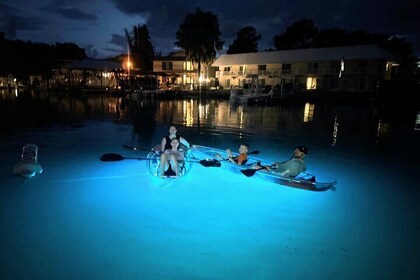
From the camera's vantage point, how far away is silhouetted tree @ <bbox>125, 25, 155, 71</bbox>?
62750mm

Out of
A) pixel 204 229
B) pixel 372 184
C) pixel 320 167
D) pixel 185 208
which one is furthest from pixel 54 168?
pixel 372 184

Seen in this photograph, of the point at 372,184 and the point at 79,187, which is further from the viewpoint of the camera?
the point at 372,184

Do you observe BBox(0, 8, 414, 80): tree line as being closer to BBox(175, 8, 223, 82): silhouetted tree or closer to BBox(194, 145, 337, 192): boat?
BBox(175, 8, 223, 82): silhouetted tree

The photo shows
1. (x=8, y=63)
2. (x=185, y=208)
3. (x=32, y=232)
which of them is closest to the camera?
(x=32, y=232)

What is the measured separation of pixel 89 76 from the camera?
2263 inches

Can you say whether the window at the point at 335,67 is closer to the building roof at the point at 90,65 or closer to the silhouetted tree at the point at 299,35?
the silhouetted tree at the point at 299,35

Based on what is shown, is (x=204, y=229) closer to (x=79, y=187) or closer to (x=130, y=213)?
(x=130, y=213)

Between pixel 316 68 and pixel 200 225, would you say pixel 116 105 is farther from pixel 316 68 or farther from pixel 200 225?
pixel 316 68

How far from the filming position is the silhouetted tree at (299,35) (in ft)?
216

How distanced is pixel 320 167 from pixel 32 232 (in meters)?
9.36

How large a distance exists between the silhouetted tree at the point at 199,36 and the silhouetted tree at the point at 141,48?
43.4ft

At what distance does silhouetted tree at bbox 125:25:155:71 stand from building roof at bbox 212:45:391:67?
1543cm

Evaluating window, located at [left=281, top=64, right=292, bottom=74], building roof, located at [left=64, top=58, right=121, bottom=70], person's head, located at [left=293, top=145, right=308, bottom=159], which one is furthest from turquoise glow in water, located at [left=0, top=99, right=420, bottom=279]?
window, located at [left=281, top=64, right=292, bottom=74]

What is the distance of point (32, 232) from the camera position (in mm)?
6164
